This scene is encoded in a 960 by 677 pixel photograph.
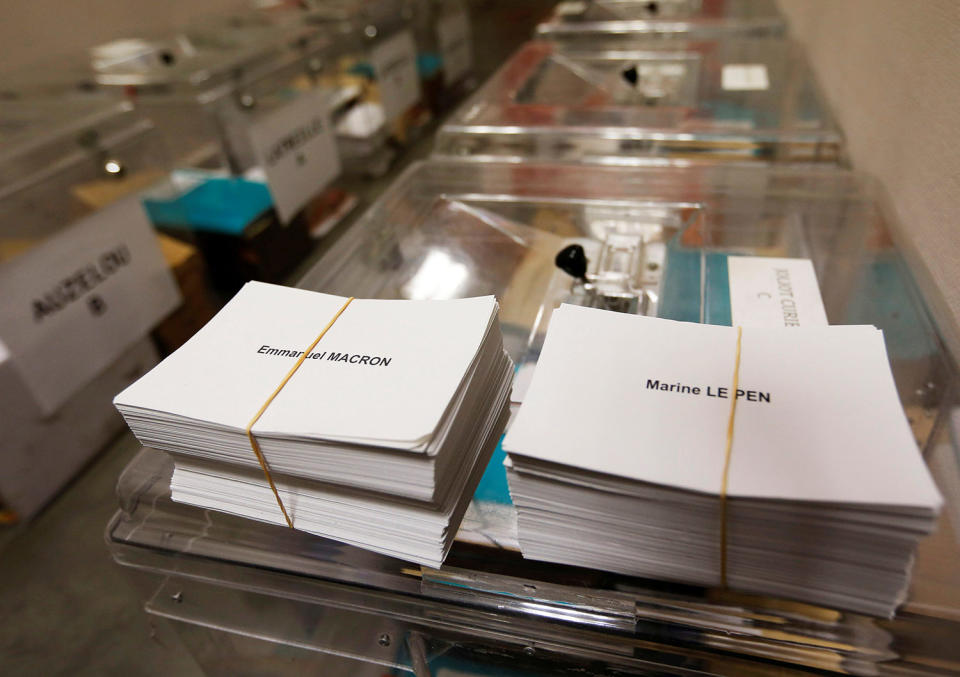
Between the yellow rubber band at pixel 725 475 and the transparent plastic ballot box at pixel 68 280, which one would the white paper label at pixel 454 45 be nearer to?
the transparent plastic ballot box at pixel 68 280

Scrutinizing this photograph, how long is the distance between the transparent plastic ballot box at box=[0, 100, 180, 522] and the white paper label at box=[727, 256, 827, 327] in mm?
1422

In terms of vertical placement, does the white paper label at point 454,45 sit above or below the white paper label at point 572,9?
below

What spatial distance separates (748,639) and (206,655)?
0.72 m

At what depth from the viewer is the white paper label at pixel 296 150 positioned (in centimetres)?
198

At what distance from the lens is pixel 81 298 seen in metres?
1.46

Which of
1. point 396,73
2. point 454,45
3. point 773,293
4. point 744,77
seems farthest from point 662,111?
point 454,45

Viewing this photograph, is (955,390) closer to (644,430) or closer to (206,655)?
(644,430)

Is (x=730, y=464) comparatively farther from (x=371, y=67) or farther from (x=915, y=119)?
(x=371, y=67)

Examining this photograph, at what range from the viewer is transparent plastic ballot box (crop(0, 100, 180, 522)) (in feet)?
4.36

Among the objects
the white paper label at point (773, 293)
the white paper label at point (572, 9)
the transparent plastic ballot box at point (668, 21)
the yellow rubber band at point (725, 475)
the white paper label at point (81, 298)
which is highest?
the white paper label at point (572, 9)

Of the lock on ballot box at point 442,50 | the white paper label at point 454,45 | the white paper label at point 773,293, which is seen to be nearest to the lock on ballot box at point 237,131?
the lock on ballot box at point 442,50

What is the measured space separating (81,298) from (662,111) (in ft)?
4.68

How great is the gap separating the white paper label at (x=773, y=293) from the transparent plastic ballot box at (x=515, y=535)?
2cm

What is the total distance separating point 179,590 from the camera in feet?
2.50
